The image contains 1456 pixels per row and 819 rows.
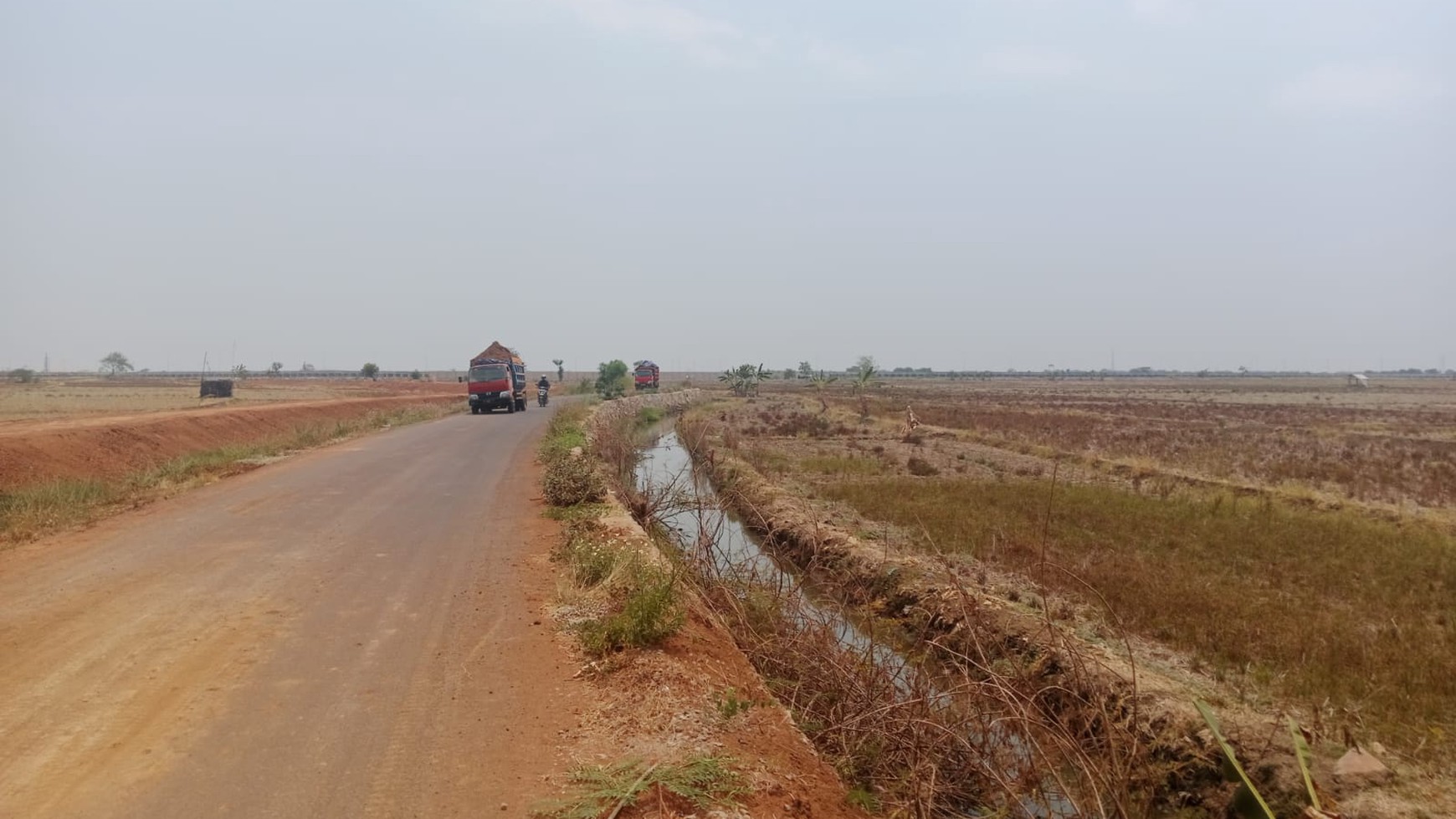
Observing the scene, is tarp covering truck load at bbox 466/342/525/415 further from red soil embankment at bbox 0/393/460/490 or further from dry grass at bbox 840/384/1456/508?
dry grass at bbox 840/384/1456/508

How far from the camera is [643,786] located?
4.23 meters

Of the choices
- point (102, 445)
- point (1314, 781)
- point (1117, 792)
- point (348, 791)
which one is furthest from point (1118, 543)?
point (102, 445)

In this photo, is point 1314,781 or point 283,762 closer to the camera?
point 283,762

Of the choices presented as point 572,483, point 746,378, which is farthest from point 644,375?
point 572,483

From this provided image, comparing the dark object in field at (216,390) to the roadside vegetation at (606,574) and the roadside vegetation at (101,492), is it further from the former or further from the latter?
the roadside vegetation at (606,574)

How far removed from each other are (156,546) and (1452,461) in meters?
35.4

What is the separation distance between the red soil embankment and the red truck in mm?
40499

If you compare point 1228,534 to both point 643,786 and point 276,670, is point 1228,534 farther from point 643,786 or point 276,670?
point 276,670

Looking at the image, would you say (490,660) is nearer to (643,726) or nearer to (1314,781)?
(643,726)

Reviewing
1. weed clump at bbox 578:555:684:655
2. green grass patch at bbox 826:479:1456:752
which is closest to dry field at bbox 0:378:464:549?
weed clump at bbox 578:555:684:655

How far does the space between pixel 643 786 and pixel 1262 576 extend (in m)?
11.5

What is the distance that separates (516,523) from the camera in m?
11.5

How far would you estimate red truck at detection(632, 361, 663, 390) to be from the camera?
2945 inches

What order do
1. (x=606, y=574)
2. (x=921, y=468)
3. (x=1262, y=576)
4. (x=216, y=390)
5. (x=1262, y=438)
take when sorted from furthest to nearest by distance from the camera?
(x=216, y=390)
(x=1262, y=438)
(x=921, y=468)
(x=1262, y=576)
(x=606, y=574)
